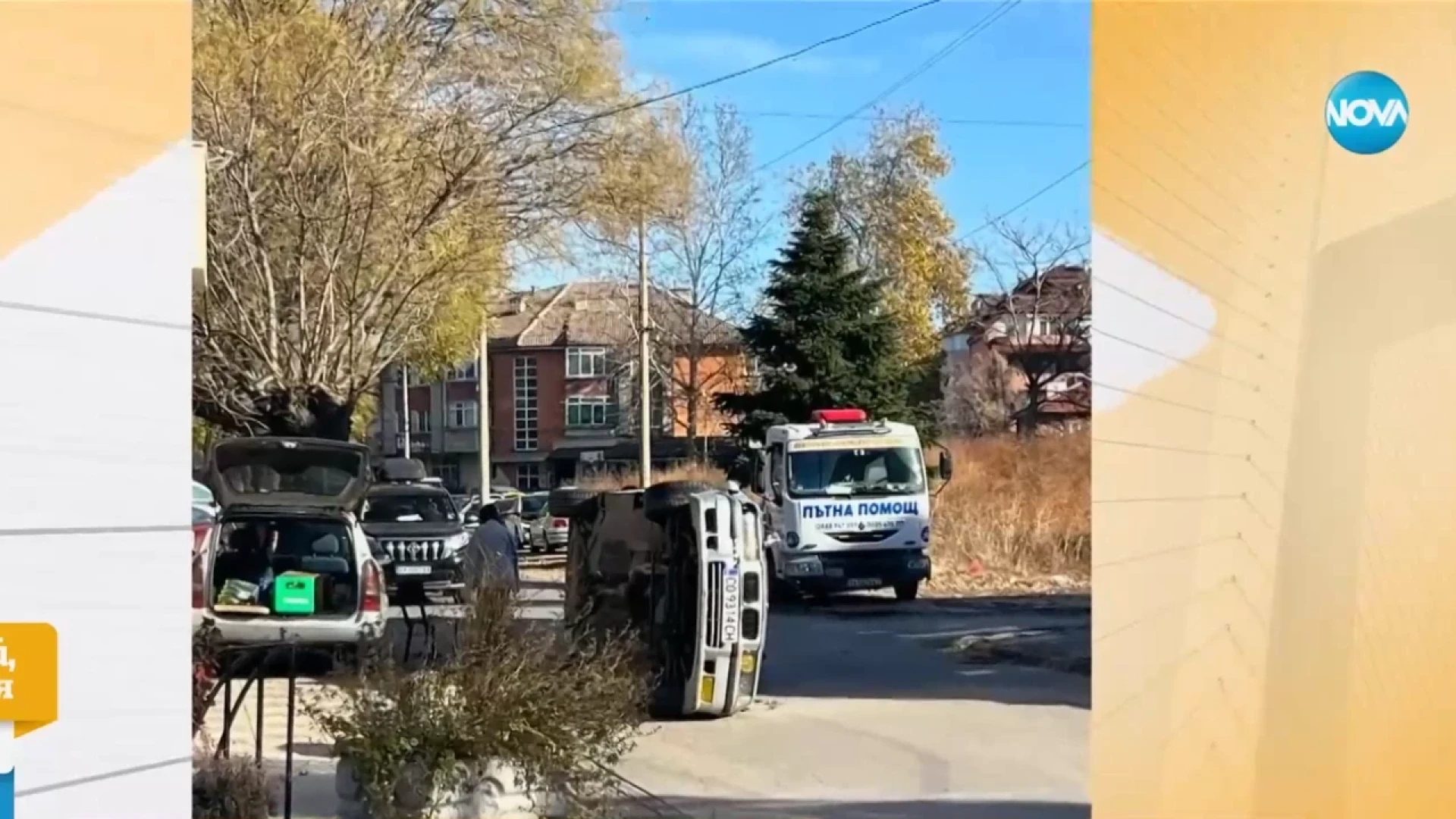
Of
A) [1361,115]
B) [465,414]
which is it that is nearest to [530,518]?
[465,414]

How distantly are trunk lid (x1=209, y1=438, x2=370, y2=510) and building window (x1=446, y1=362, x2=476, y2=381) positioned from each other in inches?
189

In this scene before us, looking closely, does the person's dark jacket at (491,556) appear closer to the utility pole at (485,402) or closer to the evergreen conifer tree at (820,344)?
the utility pole at (485,402)

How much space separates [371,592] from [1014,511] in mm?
7145

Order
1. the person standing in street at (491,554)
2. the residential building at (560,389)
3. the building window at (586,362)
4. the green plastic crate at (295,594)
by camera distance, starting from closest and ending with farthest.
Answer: the person standing in street at (491,554)
the green plastic crate at (295,594)
the residential building at (560,389)
the building window at (586,362)

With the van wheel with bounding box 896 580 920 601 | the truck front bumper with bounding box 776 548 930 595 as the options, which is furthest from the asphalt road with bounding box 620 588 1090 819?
the van wheel with bounding box 896 580 920 601

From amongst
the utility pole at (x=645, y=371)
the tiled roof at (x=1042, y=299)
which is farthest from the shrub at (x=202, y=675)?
the utility pole at (x=645, y=371)

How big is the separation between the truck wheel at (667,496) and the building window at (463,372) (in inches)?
262

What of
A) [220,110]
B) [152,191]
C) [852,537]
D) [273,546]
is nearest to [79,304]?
[152,191]

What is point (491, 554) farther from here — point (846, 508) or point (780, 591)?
point (780, 591)

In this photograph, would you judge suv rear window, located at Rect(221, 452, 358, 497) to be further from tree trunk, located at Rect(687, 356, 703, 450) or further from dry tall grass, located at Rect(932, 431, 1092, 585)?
tree trunk, located at Rect(687, 356, 703, 450)

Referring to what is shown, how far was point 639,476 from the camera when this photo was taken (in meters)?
15.3

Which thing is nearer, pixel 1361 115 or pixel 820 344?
pixel 1361 115

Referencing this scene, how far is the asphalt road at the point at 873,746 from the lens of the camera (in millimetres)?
7211

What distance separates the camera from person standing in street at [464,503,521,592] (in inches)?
275
